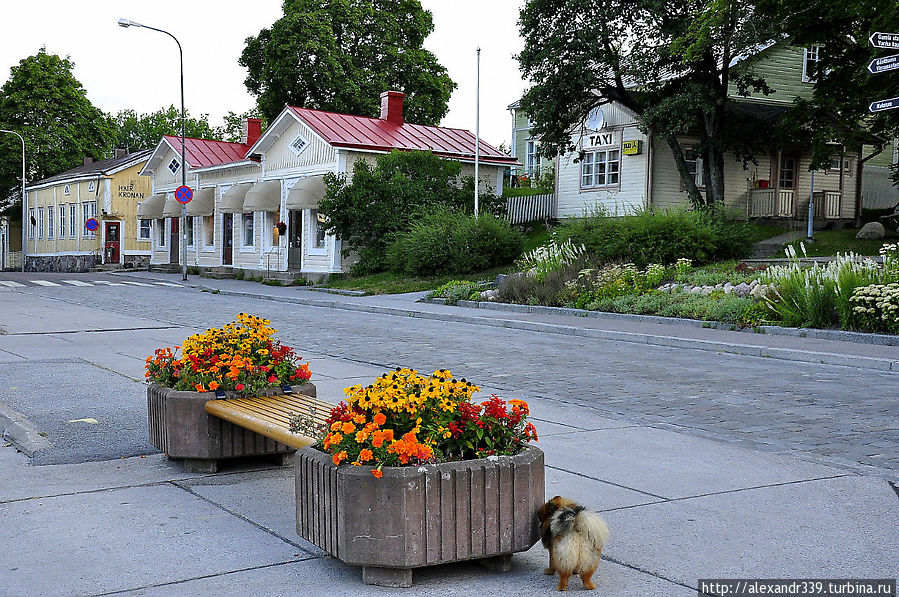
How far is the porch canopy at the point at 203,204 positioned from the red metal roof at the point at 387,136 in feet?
31.8

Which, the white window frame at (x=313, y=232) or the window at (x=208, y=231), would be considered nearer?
the white window frame at (x=313, y=232)

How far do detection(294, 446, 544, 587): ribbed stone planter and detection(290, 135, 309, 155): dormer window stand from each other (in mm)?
33115

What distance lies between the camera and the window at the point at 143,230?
54.5 metres

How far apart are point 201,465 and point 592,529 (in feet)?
10.5

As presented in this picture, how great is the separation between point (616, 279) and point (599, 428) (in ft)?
46.1

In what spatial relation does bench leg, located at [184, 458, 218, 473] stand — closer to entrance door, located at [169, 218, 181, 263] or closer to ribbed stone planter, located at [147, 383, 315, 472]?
ribbed stone planter, located at [147, 383, 315, 472]

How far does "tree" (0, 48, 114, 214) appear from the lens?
212 ft

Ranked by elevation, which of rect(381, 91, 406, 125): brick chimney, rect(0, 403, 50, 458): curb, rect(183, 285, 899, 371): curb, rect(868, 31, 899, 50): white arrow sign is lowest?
rect(183, 285, 899, 371): curb

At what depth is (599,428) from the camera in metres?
7.77

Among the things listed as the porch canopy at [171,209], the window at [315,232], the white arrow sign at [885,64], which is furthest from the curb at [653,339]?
the porch canopy at [171,209]

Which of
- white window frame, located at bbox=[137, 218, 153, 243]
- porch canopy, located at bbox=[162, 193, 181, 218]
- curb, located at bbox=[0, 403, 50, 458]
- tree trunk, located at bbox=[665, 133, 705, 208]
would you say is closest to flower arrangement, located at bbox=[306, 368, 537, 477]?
curb, located at bbox=[0, 403, 50, 458]

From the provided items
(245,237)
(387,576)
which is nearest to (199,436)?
(387,576)

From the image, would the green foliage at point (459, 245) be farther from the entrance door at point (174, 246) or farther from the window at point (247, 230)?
the entrance door at point (174, 246)

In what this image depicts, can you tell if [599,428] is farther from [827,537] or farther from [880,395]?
[880,395]
